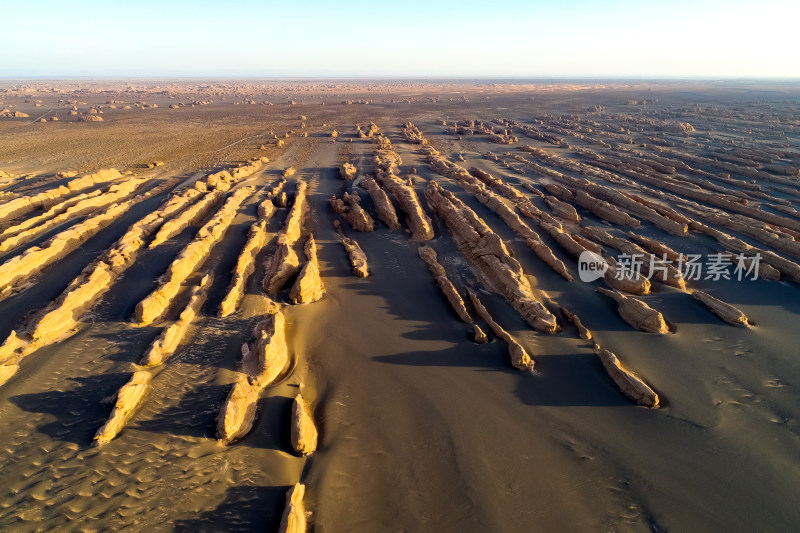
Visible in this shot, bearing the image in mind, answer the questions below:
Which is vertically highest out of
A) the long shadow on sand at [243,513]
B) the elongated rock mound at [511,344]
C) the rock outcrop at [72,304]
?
the rock outcrop at [72,304]

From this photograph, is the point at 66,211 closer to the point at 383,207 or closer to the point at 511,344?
the point at 383,207

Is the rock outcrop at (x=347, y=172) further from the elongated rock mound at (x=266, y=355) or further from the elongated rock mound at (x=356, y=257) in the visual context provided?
the elongated rock mound at (x=266, y=355)

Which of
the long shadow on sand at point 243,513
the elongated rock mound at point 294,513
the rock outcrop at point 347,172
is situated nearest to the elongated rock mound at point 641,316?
the elongated rock mound at point 294,513

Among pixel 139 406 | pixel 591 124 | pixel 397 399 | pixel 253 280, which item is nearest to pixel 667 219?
pixel 397 399

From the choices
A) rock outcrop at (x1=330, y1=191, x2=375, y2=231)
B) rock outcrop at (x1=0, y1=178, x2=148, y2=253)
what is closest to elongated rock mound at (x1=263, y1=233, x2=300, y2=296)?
rock outcrop at (x1=330, y1=191, x2=375, y2=231)

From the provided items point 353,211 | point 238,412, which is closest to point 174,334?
point 238,412

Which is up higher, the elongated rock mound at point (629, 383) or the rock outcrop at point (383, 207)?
the rock outcrop at point (383, 207)
